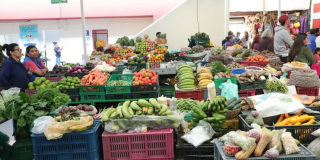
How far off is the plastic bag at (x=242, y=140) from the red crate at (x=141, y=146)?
2.37ft

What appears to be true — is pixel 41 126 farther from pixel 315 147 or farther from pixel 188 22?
pixel 188 22

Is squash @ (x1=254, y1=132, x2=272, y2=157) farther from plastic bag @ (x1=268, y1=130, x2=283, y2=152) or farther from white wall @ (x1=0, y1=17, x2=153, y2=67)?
white wall @ (x1=0, y1=17, x2=153, y2=67)

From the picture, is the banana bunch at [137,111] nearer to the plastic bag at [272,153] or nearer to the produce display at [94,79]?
the plastic bag at [272,153]

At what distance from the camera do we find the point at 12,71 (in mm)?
5188

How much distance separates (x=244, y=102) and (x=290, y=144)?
1.32 metres

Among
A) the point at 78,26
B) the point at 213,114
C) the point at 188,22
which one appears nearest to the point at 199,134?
the point at 213,114

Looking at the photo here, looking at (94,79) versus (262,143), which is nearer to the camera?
(262,143)

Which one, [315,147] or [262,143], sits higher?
[262,143]

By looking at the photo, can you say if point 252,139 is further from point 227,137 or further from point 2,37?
point 2,37

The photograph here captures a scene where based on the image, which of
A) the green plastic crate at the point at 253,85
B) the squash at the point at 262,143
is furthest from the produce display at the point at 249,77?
the squash at the point at 262,143

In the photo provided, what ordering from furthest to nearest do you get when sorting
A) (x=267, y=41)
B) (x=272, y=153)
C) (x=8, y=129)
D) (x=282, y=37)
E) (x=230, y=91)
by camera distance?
(x=267, y=41)
(x=282, y=37)
(x=230, y=91)
(x=8, y=129)
(x=272, y=153)

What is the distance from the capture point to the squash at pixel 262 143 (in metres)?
2.32

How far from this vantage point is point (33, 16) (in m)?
16.7

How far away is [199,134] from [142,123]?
635 millimetres
